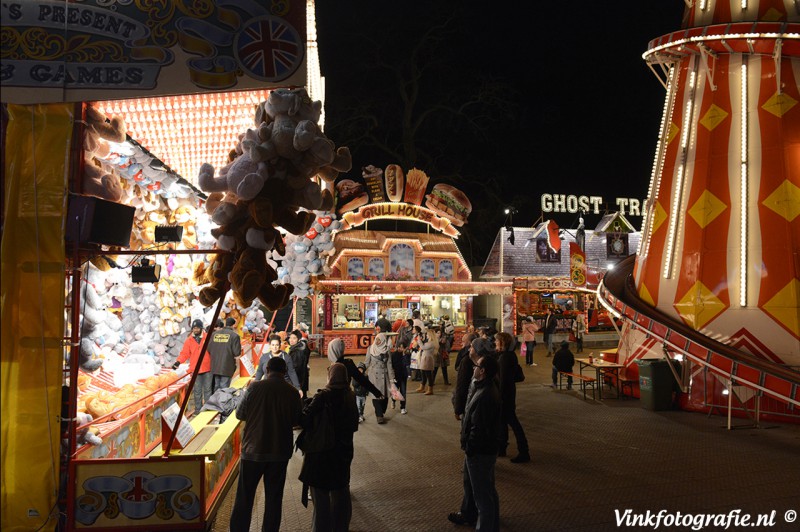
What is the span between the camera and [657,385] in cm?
1070

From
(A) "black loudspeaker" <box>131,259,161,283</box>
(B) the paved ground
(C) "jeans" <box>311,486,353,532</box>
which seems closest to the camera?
(C) "jeans" <box>311,486,353,532</box>

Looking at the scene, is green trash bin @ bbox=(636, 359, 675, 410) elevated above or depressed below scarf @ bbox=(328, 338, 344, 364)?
below

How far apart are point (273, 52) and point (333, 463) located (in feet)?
10.9

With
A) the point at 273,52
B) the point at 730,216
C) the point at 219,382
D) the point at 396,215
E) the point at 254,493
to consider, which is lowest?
the point at 254,493

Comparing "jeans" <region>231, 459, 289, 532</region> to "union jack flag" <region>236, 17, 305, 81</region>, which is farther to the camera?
"jeans" <region>231, 459, 289, 532</region>

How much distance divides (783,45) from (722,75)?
42.7 inches

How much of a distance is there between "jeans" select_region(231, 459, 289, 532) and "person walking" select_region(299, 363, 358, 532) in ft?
0.97

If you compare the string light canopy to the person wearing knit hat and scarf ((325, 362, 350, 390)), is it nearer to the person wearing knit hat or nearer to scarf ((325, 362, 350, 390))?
scarf ((325, 362, 350, 390))

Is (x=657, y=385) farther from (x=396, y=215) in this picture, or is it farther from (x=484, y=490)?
(x=396, y=215)

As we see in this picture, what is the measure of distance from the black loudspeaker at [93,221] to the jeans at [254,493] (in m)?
2.22

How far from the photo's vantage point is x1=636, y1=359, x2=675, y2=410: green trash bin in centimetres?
1068

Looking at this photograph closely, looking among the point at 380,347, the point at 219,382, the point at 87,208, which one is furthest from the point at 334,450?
the point at 380,347

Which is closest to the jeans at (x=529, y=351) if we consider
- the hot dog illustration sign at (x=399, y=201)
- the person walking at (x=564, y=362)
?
the person walking at (x=564, y=362)

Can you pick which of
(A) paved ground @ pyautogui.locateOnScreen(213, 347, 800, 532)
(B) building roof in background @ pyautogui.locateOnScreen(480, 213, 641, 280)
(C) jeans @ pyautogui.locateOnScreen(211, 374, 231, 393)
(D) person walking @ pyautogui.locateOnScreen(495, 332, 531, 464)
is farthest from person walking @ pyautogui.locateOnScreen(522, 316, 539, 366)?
(C) jeans @ pyautogui.locateOnScreen(211, 374, 231, 393)
